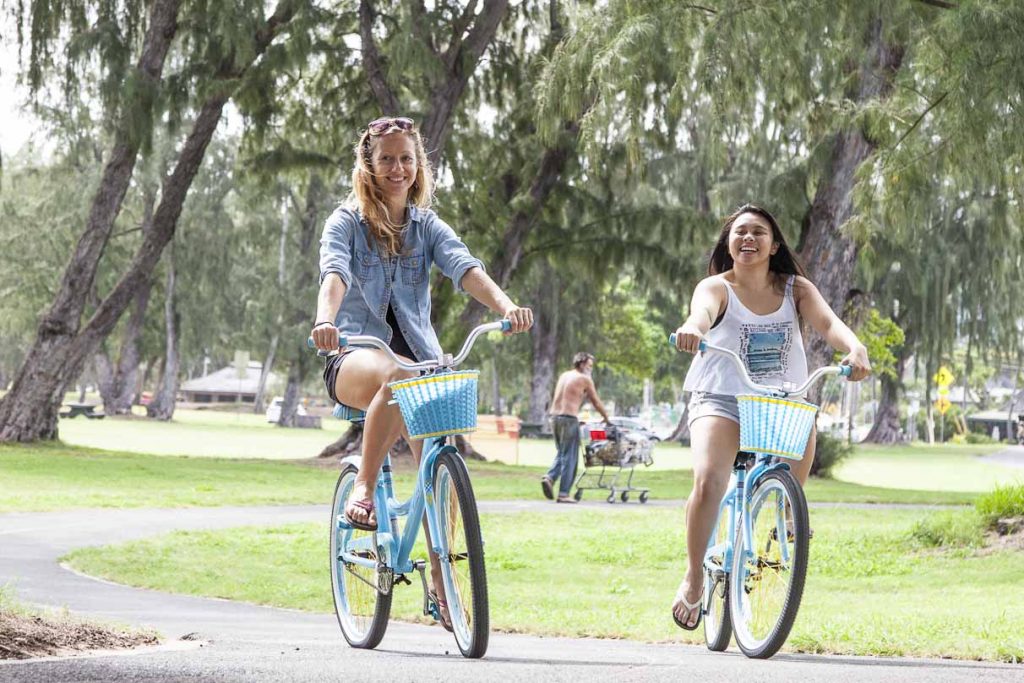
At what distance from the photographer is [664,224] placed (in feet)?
90.1

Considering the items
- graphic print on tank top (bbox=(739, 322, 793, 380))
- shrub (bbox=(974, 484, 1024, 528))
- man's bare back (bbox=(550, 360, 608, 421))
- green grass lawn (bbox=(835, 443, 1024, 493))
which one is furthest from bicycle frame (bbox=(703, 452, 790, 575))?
green grass lawn (bbox=(835, 443, 1024, 493))

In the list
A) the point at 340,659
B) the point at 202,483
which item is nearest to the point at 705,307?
the point at 340,659

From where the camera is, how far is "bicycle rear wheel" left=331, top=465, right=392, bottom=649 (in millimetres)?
5809

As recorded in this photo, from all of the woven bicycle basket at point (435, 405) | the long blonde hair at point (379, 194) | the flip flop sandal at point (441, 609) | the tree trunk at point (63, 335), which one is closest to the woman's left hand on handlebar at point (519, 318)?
the woven bicycle basket at point (435, 405)

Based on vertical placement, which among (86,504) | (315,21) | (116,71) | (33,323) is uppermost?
(315,21)

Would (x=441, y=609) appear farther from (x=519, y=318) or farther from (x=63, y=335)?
(x=63, y=335)

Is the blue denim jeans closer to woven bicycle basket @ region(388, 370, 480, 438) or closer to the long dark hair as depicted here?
the long dark hair

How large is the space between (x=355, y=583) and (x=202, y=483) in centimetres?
1453

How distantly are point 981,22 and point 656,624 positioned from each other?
491cm

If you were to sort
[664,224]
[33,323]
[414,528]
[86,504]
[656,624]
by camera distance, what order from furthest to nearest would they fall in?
[33,323] → [664,224] → [86,504] → [656,624] → [414,528]

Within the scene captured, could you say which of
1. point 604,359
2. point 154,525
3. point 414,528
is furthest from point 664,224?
point 604,359

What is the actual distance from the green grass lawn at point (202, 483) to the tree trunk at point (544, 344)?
665 inches

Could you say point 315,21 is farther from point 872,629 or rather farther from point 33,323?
point 33,323

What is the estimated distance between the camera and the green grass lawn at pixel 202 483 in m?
17.3
